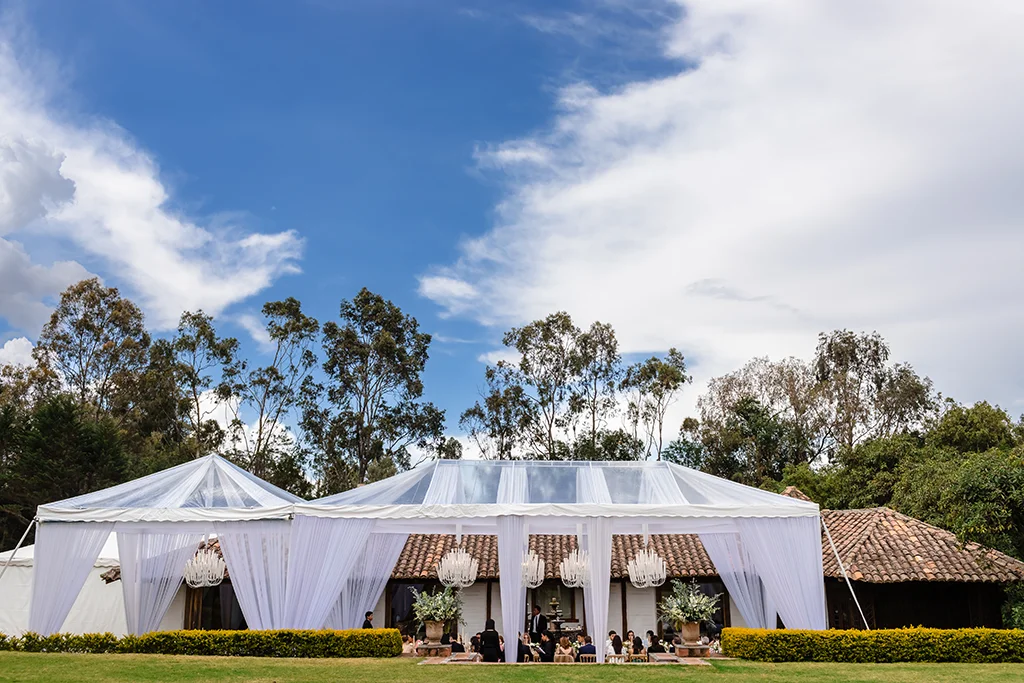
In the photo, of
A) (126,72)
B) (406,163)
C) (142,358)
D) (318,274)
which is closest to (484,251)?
(406,163)

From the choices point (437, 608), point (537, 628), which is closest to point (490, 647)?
point (437, 608)

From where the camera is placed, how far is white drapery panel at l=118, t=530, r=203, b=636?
16219 mm

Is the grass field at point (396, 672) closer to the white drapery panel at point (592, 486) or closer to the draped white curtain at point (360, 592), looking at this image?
the draped white curtain at point (360, 592)

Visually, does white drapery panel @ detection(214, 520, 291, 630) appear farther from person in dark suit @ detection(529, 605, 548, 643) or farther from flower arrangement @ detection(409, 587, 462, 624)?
person in dark suit @ detection(529, 605, 548, 643)

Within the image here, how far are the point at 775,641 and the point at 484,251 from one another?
43.0 ft

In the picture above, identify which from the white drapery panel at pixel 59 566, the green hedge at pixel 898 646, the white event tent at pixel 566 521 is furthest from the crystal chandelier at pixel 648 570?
the white drapery panel at pixel 59 566

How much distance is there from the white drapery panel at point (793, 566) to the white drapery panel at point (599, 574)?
2435mm

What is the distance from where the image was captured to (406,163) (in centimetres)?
Answer: 2083

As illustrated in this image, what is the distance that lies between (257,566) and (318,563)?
3.74ft

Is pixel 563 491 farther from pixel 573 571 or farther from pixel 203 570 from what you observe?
pixel 203 570

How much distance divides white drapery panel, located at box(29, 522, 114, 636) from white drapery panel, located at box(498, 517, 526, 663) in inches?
267

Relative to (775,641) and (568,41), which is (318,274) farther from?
(775,641)

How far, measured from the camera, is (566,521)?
15.0 meters

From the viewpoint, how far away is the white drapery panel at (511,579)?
1393cm
